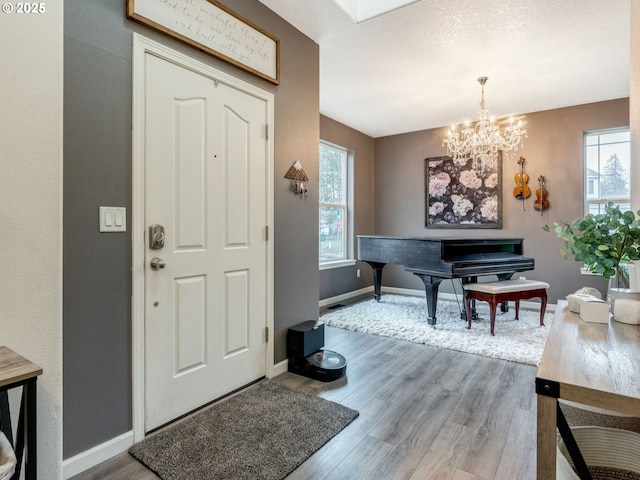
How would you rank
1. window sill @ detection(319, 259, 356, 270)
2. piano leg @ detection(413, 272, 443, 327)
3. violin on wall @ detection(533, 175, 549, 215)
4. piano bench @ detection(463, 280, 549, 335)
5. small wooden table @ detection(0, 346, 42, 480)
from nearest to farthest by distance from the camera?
1. small wooden table @ detection(0, 346, 42, 480)
2. piano bench @ detection(463, 280, 549, 335)
3. piano leg @ detection(413, 272, 443, 327)
4. violin on wall @ detection(533, 175, 549, 215)
5. window sill @ detection(319, 259, 356, 270)

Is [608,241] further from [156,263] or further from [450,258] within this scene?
[450,258]

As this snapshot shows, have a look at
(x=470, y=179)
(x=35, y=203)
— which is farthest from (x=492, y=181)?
(x=35, y=203)

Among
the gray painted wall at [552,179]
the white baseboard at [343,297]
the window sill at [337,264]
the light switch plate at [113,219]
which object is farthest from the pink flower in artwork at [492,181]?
A: the light switch plate at [113,219]

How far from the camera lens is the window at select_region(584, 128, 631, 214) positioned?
159 inches

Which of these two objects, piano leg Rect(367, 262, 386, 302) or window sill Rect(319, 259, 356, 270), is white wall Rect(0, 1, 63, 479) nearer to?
window sill Rect(319, 259, 356, 270)

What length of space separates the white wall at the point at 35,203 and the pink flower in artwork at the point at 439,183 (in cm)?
475

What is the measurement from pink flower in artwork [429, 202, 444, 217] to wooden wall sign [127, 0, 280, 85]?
11.4 feet

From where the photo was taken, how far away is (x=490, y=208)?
4.73m

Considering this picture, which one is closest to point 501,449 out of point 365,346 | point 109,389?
point 365,346

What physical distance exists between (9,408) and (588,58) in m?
4.43

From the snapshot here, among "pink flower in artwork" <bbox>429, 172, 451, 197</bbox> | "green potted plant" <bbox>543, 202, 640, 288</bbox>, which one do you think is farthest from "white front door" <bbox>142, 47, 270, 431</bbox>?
"pink flower in artwork" <bbox>429, 172, 451, 197</bbox>

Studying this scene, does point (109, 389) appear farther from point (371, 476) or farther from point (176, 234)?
point (371, 476)

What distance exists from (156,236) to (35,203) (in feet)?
1.94

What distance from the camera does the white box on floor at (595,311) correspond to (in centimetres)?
129
